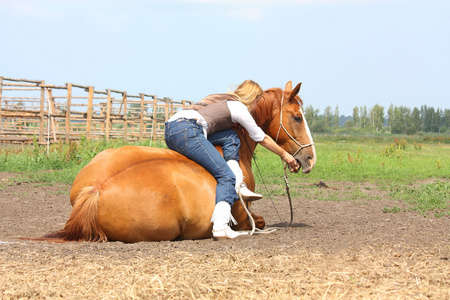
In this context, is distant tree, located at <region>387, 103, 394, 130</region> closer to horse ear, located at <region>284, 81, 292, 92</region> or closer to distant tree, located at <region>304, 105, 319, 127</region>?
distant tree, located at <region>304, 105, 319, 127</region>

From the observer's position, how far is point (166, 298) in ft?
9.75

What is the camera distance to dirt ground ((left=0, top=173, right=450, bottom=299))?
3070mm

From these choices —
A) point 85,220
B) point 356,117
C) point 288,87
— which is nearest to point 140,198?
point 85,220

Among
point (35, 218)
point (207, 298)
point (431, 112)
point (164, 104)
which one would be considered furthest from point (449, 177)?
point (431, 112)

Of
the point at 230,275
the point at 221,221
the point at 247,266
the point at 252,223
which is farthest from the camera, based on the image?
the point at 252,223

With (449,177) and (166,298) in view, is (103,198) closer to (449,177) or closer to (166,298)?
(166,298)

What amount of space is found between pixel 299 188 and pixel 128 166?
640 cm

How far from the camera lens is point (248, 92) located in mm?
5320

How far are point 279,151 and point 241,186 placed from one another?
0.57 meters

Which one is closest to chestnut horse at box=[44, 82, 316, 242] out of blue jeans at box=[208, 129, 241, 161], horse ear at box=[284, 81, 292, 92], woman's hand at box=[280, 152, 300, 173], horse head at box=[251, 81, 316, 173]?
blue jeans at box=[208, 129, 241, 161]

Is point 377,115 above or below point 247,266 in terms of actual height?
above

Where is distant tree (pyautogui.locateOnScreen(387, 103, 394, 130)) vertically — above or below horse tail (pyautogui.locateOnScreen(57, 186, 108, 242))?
above

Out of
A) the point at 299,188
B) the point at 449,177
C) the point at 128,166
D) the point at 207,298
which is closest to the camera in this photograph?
the point at 207,298

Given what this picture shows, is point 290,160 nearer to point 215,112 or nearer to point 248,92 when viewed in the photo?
point 248,92
